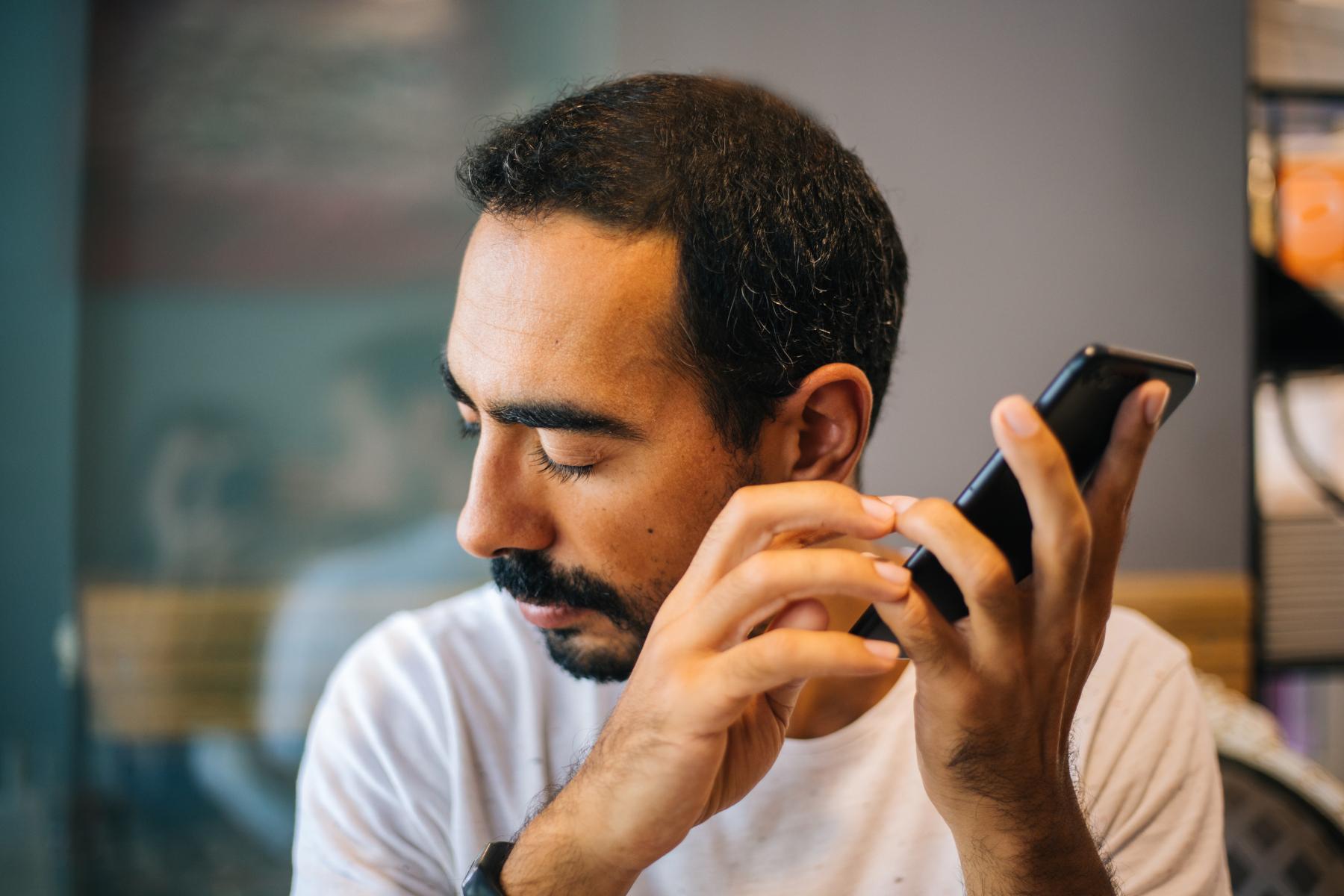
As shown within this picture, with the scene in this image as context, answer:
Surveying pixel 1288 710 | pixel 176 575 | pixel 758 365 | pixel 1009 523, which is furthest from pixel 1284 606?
pixel 176 575

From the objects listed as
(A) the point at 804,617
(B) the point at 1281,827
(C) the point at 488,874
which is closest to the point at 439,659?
(C) the point at 488,874

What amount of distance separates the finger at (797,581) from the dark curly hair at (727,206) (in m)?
0.33

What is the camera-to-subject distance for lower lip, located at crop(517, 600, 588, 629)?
1.01 m

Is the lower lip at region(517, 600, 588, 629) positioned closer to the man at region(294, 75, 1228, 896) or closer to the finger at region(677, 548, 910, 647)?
the man at region(294, 75, 1228, 896)

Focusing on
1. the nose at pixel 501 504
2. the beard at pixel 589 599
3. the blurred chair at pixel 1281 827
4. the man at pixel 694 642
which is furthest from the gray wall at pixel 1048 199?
the nose at pixel 501 504

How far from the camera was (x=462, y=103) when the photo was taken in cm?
206

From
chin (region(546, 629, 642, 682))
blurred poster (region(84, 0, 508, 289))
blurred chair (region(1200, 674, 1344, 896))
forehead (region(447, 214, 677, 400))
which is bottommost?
blurred chair (region(1200, 674, 1344, 896))

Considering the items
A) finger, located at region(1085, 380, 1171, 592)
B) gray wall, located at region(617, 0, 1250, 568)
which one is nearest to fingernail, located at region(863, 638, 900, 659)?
finger, located at region(1085, 380, 1171, 592)

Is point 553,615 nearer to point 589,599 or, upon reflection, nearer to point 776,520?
point 589,599

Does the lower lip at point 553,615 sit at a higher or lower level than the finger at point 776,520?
lower

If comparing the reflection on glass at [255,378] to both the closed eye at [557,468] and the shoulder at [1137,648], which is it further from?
the shoulder at [1137,648]

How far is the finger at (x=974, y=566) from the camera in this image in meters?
0.63

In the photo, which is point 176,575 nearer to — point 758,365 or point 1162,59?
point 758,365

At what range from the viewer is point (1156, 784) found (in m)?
1.03
